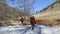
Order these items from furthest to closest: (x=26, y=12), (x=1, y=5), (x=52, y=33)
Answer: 1. (x=26, y=12)
2. (x=1, y=5)
3. (x=52, y=33)

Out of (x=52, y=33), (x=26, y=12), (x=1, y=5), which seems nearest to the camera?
(x=52, y=33)

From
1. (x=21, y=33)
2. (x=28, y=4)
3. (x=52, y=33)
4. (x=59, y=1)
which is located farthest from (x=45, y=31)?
(x=59, y=1)

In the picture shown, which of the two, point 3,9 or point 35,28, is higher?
point 3,9

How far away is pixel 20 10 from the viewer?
5.61 metres

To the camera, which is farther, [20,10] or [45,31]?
[20,10]

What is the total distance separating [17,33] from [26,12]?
248cm

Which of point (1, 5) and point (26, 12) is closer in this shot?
point (1, 5)

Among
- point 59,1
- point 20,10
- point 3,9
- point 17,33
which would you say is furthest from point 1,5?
point 59,1

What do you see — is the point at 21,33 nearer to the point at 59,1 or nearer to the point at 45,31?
the point at 45,31

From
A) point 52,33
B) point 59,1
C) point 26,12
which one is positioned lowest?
point 52,33

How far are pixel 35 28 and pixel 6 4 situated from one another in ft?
7.60

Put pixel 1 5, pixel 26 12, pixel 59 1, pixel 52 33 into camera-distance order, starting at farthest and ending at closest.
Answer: pixel 59 1 < pixel 26 12 < pixel 1 5 < pixel 52 33

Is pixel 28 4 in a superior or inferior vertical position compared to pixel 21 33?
superior

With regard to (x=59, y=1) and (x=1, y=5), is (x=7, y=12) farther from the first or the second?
(x=59, y=1)
